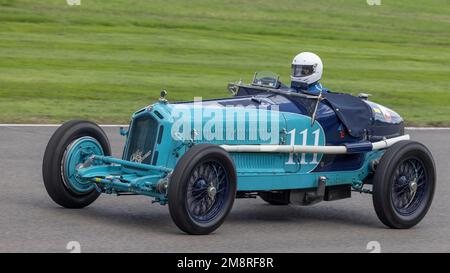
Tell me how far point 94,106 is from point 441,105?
712 centimetres

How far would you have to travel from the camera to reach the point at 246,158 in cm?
941

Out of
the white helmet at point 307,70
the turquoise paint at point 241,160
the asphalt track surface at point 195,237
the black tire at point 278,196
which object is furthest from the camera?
the white helmet at point 307,70

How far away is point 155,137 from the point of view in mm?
9156

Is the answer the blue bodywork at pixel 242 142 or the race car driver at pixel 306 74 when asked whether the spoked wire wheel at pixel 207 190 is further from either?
the race car driver at pixel 306 74

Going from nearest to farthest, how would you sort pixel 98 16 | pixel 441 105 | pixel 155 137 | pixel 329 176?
pixel 155 137, pixel 329 176, pixel 441 105, pixel 98 16

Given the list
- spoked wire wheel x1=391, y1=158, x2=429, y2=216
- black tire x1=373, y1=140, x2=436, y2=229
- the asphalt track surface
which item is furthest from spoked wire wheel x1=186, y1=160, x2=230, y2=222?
spoked wire wheel x1=391, y1=158, x2=429, y2=216

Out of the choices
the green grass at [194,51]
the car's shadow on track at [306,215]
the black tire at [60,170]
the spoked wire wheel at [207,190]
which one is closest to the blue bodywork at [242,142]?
the black tire at [60,170]

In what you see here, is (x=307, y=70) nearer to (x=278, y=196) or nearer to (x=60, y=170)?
(x=278, y=196)

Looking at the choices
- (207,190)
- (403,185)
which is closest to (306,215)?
(403,185)

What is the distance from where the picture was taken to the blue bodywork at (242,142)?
906cm

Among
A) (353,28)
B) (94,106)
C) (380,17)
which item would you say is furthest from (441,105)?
(380,17)

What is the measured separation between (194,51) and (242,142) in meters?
18.2

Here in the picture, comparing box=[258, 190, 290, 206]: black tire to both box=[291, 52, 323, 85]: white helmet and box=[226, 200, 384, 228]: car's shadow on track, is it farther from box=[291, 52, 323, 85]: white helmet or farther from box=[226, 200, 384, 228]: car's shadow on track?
box=[291, 52, 323, 85]: white helmet
